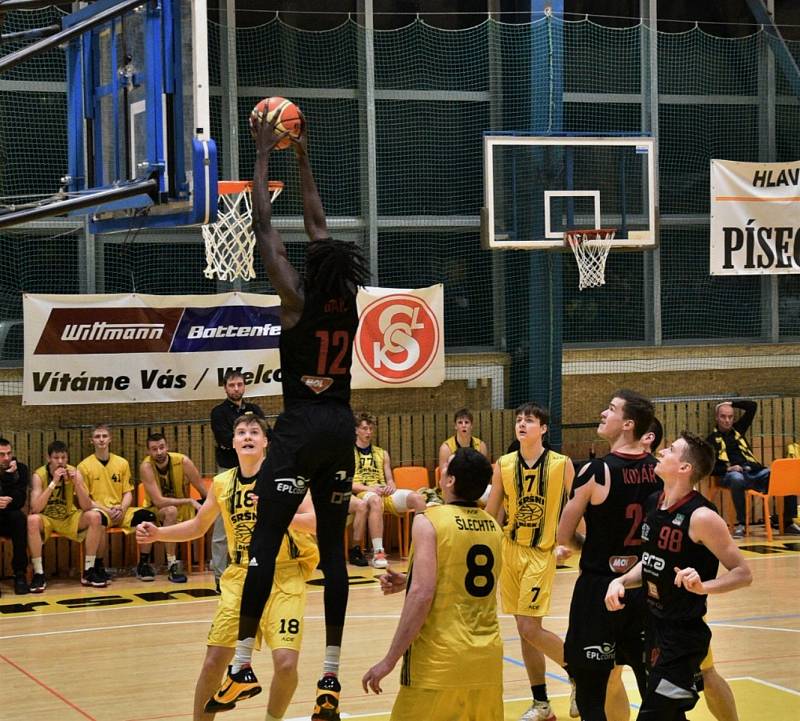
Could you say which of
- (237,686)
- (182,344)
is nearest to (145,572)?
(182,344)

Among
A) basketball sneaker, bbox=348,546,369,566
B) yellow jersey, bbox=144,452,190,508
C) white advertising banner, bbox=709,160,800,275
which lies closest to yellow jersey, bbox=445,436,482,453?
basketball sneaker, bbox=348,546,369,566

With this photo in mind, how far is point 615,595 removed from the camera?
5762 millimetres

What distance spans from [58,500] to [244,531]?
6115 millimetres

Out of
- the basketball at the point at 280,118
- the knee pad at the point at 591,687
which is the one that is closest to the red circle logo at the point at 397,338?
the knee pad at the point at 591,687

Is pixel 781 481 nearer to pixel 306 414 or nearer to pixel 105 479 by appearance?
pixel 105 479

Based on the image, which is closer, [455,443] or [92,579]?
[92,579]

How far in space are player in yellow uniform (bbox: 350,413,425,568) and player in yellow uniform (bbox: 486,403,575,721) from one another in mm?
4990

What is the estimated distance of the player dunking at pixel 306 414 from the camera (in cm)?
536

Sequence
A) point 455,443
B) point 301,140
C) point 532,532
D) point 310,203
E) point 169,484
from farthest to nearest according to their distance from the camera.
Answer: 1. point 455,443
2. point 169,484
3. point 532,532
4. point 310,203
5. point 301,140

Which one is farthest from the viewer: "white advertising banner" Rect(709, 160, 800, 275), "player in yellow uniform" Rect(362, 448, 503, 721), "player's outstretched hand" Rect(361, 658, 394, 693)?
"white advertising banner" Rect(709, 160, 800, 275)

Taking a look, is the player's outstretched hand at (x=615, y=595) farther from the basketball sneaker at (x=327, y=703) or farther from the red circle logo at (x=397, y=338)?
the red circle logo at (x=397, y=338)

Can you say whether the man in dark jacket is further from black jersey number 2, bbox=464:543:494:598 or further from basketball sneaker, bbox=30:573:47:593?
black jersey number 2, bbox=464:543:494:598

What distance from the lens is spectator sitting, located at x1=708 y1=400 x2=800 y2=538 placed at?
14.1 m

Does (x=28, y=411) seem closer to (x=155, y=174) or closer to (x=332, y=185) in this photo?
(x=332, y=185)
